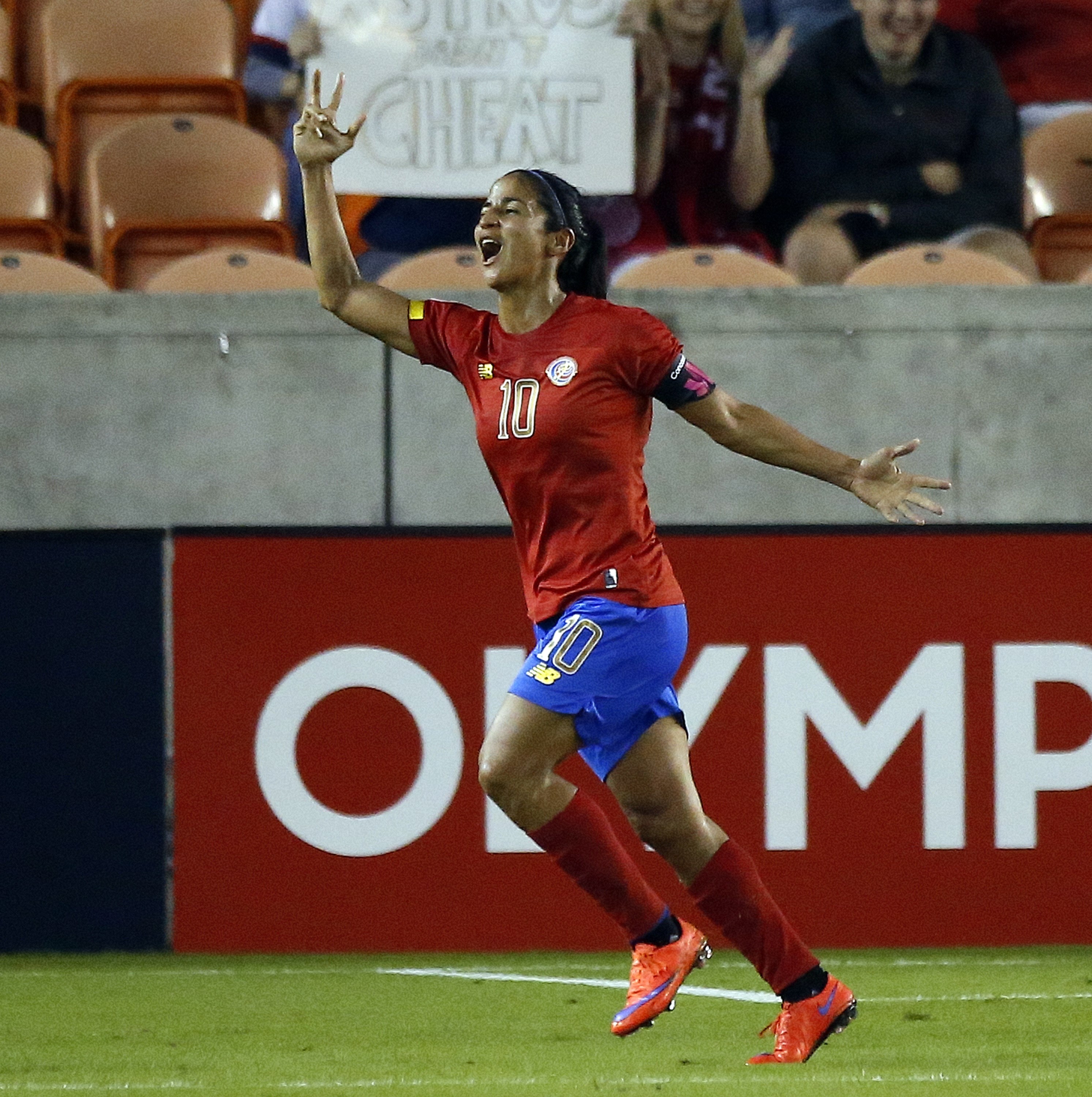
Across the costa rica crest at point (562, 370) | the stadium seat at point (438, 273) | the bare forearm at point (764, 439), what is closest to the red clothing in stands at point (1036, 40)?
the stadium seat at point (438, 273)

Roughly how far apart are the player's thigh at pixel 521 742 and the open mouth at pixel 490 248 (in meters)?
0.91

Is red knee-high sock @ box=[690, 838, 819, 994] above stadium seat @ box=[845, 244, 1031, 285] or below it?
below

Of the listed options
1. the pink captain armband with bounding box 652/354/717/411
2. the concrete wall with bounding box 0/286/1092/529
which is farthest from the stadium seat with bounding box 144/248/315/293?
the pink captain armband with bounding box 652/354/717/411

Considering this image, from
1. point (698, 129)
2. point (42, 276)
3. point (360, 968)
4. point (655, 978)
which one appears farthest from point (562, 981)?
point (698, 129)

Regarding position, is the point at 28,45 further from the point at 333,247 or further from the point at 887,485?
the point at 887,485

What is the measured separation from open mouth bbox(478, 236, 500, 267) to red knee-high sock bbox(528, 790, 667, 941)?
1.13 m

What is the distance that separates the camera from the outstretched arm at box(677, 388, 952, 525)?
13.9 feet

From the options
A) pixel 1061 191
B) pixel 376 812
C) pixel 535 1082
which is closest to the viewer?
pixel 535 1082

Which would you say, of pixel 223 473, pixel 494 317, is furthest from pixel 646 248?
pixel 494 317

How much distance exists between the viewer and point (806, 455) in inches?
171

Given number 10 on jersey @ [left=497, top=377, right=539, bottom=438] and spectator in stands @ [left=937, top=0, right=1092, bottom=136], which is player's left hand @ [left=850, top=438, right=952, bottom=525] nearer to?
number 10 on jersey @ [left=497, top=377, right=539, bottom=438]

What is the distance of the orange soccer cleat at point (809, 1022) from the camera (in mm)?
4293

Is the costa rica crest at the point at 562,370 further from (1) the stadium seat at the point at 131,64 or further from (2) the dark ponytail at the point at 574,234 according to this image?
(1) the stadium seat at the point at 131,64

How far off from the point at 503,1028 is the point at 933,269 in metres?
3.47
